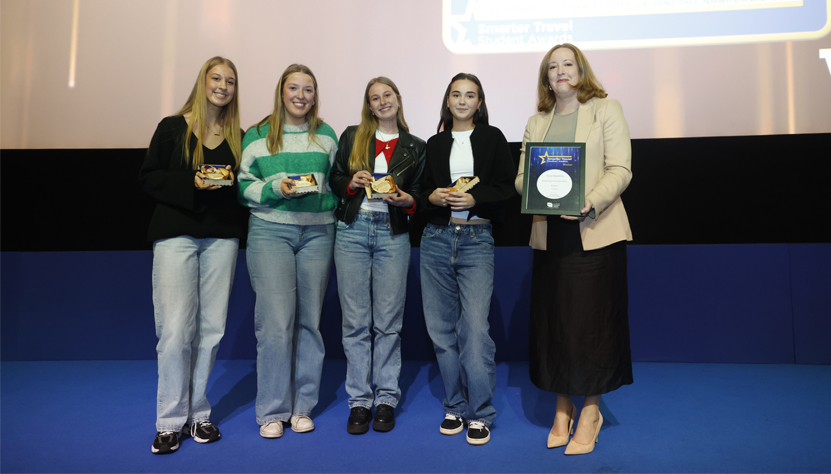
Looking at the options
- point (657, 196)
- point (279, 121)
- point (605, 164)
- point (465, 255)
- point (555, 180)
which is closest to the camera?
point (555, 180)

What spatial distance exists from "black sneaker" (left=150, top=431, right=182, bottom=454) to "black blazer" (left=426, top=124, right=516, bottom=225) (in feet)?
4.77

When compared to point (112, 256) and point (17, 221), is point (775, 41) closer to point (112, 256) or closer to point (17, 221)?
point (112, 256)

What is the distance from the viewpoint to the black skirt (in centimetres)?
201

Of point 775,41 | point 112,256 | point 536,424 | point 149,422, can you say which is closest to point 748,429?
point 536,424

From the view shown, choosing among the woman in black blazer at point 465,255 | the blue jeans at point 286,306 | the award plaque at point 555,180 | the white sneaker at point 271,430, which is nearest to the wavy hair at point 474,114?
the woman in black blazer at point 465,255

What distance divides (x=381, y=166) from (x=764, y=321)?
292 centimetres

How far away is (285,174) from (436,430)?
138 centimetres

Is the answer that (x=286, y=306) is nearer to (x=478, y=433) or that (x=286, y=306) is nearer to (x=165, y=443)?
(x=165, y=443)

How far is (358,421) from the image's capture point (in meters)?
2.23

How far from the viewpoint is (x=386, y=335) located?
231 cm

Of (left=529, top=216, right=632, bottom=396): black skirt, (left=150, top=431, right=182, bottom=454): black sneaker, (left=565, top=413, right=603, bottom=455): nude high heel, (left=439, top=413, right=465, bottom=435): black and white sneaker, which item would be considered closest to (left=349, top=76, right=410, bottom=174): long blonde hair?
(left=529, top=216, right=632, bottom=396): black skirt

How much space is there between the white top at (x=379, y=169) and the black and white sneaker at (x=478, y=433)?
1051 mm

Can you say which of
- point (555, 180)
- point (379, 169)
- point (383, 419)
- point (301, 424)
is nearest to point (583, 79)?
point (555, 180)

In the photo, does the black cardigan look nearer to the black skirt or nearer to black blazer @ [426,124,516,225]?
black blazer @ [426,124,516,225]
